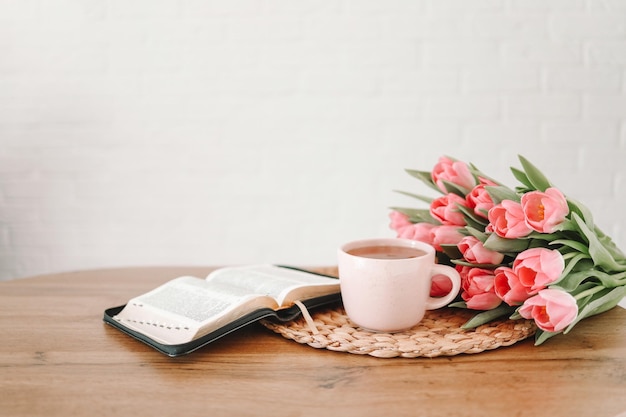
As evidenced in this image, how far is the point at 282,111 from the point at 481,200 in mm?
1030

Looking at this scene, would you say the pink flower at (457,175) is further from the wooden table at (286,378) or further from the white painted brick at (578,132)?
the white painted brick at (578,132)

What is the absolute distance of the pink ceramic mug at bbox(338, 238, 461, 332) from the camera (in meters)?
0.77

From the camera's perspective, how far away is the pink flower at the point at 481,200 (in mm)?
826

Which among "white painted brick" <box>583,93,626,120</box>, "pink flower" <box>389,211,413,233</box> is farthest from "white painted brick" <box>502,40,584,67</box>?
"pink flower" <box>389,211,413,233</box>

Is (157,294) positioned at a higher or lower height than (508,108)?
lower

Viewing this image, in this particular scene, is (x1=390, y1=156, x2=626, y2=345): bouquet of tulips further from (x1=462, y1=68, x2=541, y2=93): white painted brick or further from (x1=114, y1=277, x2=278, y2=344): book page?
(x1=462, y1=68, x2=541, y2=93): white painted brick

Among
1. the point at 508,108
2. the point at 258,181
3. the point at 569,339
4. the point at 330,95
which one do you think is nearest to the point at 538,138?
the point at 508,108

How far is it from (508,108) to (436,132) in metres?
0.22

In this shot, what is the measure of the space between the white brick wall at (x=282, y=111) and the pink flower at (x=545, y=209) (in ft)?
3.36

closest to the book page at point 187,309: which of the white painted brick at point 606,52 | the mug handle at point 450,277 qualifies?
the mug handle at point 450,277

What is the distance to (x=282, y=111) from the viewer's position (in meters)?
1.77

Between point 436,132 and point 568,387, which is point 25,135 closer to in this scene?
point 436,132

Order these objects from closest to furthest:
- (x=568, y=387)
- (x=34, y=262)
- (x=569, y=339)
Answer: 1. (x=568, y=387)
2. (x=569, y=339)
3. (x=34, y=262)

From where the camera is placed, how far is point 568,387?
2.12ft
